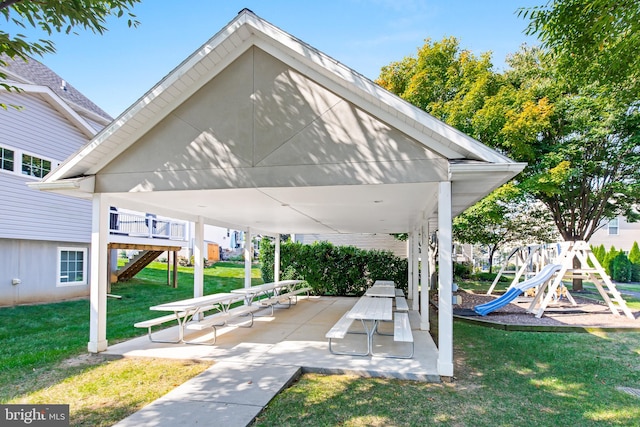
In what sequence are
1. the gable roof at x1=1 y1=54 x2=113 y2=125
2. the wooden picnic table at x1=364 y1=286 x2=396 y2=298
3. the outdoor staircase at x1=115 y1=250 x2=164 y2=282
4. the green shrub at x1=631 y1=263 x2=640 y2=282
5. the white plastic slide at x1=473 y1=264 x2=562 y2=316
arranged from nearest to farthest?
the wooden picnic table at x1=364 y1=286 x2=396 y2=298
the white plastic slide at x1=473 y1=264 x2=562 y2=316
the gable roof at x1=1 y1=54 x2=113 y2=125
the outdoor staircase at x1=115 y1=250 x2=164 y2=282
the green shrub at x1=631 y1=263 x2=640 y2=282

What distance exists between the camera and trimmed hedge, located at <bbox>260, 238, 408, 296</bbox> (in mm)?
16172

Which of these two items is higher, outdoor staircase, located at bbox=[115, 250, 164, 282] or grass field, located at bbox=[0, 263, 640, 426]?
outdoor staircase, located at bbox=[115, 250, 164, 282]

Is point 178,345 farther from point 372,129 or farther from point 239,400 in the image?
point 372,129

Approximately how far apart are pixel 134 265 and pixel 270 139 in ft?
50.2

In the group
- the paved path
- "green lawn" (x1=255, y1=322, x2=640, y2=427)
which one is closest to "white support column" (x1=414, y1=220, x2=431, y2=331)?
"green lawn" (x1=255, y1=322, x2=640, y2=427)

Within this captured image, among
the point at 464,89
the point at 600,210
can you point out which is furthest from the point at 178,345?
the point at 600,210

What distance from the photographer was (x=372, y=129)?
5.73m

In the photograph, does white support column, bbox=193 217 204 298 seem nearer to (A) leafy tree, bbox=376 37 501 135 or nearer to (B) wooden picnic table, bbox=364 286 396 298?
(B) wooden picnic table, bbox=364 286 396 298

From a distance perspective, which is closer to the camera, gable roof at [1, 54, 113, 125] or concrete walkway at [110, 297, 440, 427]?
concrete walkway at [110, 297, 440, 427]

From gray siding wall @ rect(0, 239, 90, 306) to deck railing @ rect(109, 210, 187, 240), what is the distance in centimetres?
179

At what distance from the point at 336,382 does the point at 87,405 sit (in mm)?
3043

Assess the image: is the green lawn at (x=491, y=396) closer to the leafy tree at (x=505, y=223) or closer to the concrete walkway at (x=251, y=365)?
the concrete walkway at (x=251, y=365)

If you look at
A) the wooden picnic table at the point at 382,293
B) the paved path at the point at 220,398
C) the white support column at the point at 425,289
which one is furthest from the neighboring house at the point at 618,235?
the paved path at the point at 220,398

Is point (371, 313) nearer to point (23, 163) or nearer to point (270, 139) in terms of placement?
point (270, 139)
